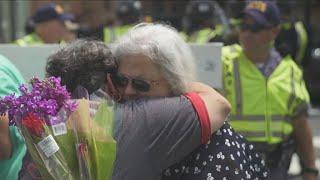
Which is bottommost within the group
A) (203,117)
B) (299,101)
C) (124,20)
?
(299,101)

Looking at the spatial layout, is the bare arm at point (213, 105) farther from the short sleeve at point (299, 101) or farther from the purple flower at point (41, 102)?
the short sleeve at point (299, 101)

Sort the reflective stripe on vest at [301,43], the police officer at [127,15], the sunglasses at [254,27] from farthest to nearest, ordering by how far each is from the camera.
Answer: the reflective stripe on vest at [301,43]
the police officer at [127,15]
the sunglasses at [254,27]

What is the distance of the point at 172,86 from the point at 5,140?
56cm

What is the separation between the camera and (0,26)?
7723mm

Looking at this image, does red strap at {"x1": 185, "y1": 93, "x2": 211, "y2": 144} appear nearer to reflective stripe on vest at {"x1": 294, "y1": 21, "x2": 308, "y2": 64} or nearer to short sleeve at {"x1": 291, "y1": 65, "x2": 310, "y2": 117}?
short sleeve at {"x1": 291, "y1": 65, "x2": 310, "y2": 117}

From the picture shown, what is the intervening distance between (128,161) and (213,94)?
416 mm

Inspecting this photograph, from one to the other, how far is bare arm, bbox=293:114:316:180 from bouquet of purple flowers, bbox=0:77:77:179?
6.84 ft

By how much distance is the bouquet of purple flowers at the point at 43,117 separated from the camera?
74.5 inches

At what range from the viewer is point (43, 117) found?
1896 millimetres

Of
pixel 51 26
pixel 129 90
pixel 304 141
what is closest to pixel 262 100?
pixel 304 141

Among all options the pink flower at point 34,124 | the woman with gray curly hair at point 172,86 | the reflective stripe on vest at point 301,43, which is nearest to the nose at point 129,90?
the woman with gray curly hair at point 172,86

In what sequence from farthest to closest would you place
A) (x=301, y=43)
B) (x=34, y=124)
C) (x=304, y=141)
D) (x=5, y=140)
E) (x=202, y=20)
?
(x=301, y=43), (x=202, y=20), (x=304, y=141), (x=5, y=140), (x=34, y=124)

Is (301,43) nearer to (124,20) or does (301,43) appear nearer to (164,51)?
(124,20)

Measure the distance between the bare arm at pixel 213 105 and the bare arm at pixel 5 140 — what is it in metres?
0.59
